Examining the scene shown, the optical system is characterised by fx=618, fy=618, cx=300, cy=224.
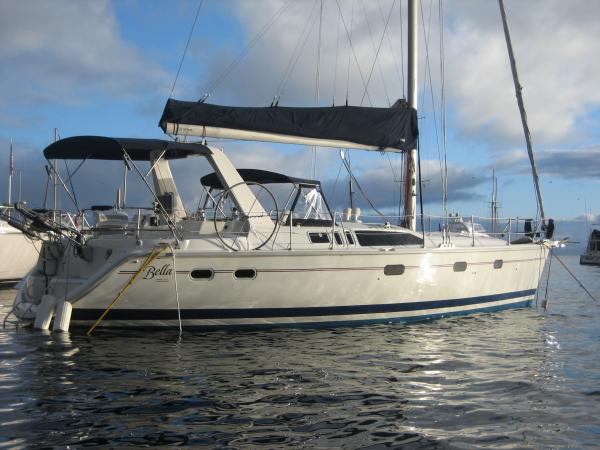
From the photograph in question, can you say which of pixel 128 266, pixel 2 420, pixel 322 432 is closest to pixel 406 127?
pixel 128 266

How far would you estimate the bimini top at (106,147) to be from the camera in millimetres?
11867

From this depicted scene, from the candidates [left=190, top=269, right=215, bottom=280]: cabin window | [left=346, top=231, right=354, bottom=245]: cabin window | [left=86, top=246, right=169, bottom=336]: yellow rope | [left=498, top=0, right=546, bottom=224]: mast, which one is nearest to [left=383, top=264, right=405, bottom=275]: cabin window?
[left=346, top=231, right=354, bottom=245]: cabin window

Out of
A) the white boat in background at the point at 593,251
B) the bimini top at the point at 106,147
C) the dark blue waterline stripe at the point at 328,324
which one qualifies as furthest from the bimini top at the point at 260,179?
the white boat in background at the point at 593,251

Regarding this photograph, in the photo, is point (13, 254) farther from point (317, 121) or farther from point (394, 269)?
point (394, 269)

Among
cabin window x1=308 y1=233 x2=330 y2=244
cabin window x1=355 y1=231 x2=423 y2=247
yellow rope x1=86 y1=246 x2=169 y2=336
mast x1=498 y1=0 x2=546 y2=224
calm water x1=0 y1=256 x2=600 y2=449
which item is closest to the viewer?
calm water x1=0 y1=256 x2=600 y2=449

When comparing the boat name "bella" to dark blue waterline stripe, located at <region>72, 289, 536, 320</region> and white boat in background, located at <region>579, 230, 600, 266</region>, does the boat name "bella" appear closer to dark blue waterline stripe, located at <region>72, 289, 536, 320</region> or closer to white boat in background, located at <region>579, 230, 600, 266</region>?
dark blue waterline stripe, located at <region>72, 289, 536, 320</region>

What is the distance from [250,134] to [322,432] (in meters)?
8.86

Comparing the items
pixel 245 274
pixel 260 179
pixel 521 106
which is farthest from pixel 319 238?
A: pixel 521 106

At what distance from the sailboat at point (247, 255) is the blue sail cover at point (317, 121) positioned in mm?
27

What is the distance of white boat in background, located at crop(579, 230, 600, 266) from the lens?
79.0 meters

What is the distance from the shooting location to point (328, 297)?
12.9 metres

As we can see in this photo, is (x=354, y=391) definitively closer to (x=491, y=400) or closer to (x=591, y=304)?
(x=491, y=400)

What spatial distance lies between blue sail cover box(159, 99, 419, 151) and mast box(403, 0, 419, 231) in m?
0.44

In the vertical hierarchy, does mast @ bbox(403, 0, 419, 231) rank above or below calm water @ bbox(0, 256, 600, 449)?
above
